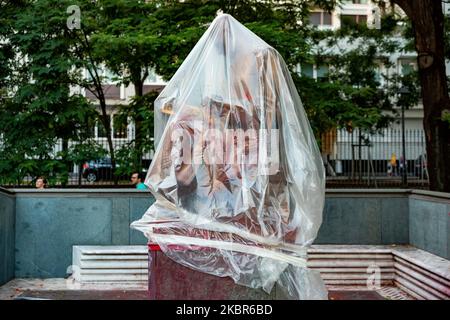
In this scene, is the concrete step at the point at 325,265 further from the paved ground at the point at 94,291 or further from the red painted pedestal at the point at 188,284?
the red painted pedestal at the point at 188,284

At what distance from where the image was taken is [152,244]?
4711mm

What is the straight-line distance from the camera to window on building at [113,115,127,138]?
14.9 m

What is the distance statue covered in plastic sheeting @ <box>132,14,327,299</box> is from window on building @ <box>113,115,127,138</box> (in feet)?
32.8

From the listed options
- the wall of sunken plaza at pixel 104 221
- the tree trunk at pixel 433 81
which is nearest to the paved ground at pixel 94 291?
the wall of sunken plaza at pixel 104 221

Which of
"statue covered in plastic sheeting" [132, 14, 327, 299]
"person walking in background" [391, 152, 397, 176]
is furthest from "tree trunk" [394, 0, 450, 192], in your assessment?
"statue covered in plastic sheeting" [132, 14, 327, 299]

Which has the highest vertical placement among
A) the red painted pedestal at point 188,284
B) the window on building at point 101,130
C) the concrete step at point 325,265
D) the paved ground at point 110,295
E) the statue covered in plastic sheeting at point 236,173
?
the window on building at point 101,130

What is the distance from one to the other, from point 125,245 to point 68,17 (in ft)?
24.1

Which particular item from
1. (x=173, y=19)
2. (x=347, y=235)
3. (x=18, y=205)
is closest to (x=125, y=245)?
(x=18, y=205)

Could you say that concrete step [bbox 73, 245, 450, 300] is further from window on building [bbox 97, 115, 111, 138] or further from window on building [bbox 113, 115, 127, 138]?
window on building [bbox 97, 115, 111, 138]

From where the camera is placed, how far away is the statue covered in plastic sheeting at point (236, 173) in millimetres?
4719

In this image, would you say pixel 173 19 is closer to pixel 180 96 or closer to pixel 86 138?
pixel 86 138

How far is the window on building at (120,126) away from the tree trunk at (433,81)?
7629mm

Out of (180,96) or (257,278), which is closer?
(257,278)

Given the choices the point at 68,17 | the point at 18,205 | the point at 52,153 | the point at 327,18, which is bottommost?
the point at 18,205
